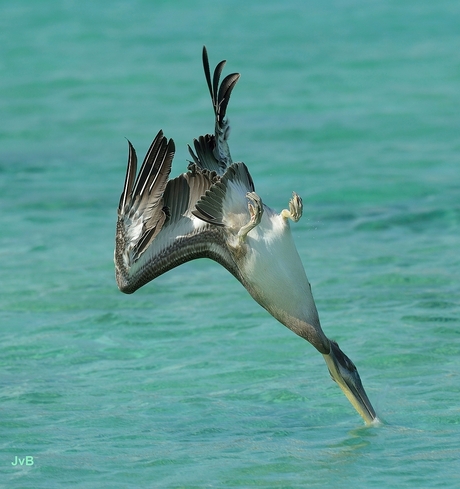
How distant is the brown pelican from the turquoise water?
0.97 m

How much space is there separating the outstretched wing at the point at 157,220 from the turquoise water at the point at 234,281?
4.53 ft

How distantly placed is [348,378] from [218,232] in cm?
144

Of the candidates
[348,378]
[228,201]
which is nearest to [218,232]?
[228,201]

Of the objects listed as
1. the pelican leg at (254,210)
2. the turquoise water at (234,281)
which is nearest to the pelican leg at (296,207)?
the pelican leg at (254,210)

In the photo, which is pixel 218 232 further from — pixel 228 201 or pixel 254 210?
pixel 254 210

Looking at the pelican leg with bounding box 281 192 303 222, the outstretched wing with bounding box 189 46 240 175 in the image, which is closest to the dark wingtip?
the outstretched wing with bounding box 189 46 240 175

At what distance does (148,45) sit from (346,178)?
36.6 ft

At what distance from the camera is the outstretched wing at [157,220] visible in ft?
27.4

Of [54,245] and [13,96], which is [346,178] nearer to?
[54,245]

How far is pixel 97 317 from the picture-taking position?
12180 mm

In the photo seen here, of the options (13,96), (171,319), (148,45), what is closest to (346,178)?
(171,319)

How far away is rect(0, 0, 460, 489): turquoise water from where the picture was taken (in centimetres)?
876

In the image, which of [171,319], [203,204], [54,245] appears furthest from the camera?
[54,245]

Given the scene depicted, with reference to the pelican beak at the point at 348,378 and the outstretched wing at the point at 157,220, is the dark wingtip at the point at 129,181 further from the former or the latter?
the pelican beak at the point at 348,378
